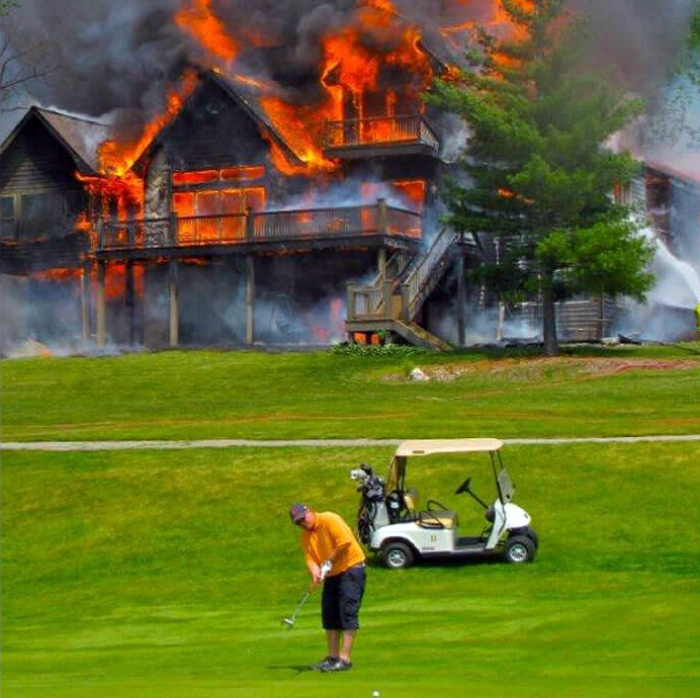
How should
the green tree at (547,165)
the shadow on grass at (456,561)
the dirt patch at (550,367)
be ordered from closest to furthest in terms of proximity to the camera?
the shadow on grass at (456,561), the dirt patch at (550,367), the green tree at (547,165)

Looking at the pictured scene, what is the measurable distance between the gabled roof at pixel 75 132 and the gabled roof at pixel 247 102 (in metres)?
2.71

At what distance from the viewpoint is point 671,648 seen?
1598 centimetres

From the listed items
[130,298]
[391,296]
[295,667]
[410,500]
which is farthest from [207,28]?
[295,667]

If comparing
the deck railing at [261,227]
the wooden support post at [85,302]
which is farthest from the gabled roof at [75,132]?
the deck railing at [261,227]

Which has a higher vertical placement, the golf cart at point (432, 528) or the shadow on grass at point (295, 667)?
the golf cart at point (432, 528)

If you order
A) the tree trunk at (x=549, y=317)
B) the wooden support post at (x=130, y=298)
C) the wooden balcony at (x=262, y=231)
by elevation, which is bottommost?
the tree trunk at (x=549, y=317)

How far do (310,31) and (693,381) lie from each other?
74.0 ft

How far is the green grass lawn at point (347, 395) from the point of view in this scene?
113 feet

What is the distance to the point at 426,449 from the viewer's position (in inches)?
931

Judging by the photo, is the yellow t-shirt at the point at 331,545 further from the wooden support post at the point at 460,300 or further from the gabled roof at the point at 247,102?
the gabled roof at the point at 247,102

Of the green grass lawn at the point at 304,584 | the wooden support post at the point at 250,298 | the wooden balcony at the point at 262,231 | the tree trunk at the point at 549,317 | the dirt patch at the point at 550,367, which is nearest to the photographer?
the green grass lawn at the point at 304,584

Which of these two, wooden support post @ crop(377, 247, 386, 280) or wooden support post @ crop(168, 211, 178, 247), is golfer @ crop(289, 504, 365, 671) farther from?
wooden support post @ crop(168, 211, 178, 247)

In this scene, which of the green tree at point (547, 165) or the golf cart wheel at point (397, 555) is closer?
the golf cart wheel at point (397, 555)

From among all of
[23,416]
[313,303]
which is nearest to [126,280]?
[313,303]
